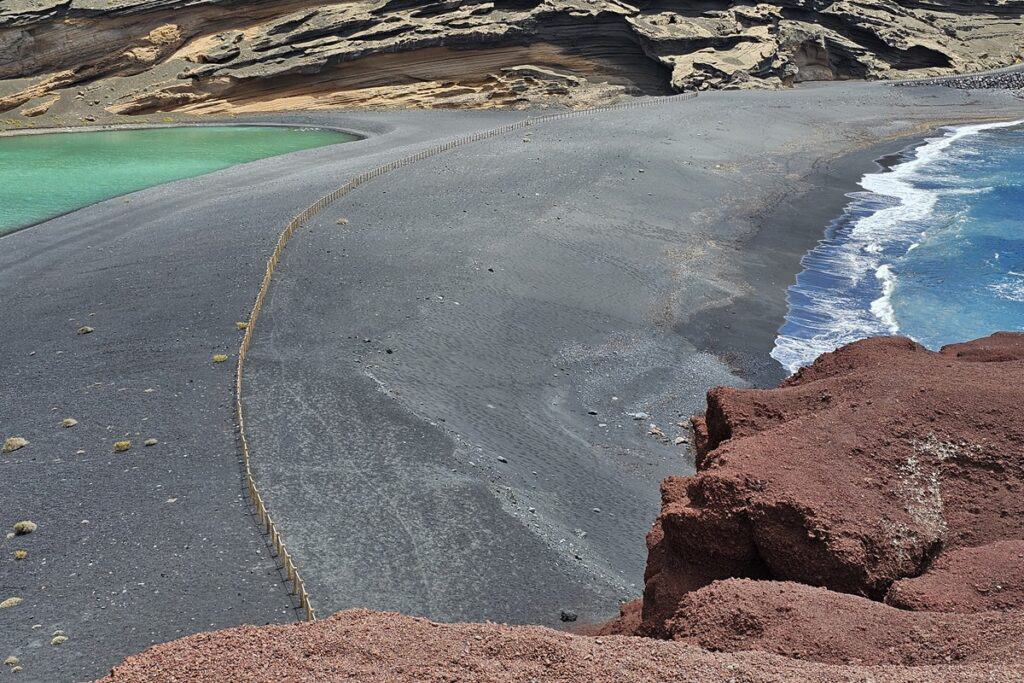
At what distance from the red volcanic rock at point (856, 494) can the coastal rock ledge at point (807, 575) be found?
0.7 inches

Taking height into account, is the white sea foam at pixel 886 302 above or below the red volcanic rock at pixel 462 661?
below

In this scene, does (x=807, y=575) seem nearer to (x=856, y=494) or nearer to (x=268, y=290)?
(x=856, y=494)

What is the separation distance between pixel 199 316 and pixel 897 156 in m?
34.0

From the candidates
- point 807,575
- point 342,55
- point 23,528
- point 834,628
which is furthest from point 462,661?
point 342,55

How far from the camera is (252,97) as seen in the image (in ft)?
174

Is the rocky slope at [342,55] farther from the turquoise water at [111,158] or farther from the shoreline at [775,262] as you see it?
the shoreline at [775,262]

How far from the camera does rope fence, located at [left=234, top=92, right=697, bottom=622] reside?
11.5 m

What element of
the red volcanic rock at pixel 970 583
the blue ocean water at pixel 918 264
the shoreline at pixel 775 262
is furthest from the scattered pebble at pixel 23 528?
the blue ocean water at pixel 918 264

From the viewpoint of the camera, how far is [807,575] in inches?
337

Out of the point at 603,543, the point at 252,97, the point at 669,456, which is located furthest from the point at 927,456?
the point at 252,97

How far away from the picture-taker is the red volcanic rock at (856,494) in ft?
28.2

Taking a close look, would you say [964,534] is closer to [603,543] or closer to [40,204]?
[603,543]

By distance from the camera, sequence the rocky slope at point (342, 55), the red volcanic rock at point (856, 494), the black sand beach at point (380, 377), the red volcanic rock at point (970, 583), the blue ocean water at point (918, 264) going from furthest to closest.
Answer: the rocky slope at point (342, 55) → the blue ocean water at point (918, 264) → the black sand beach at point (380, 377) → the red volcanic rock at point (856, 494) → the red volcanic rock at point (970, 583)

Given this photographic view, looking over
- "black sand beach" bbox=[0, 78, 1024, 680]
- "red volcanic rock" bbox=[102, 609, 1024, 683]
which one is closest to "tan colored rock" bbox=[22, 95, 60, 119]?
"black sand beach" bbox=[0, 78, 1024, 680]
